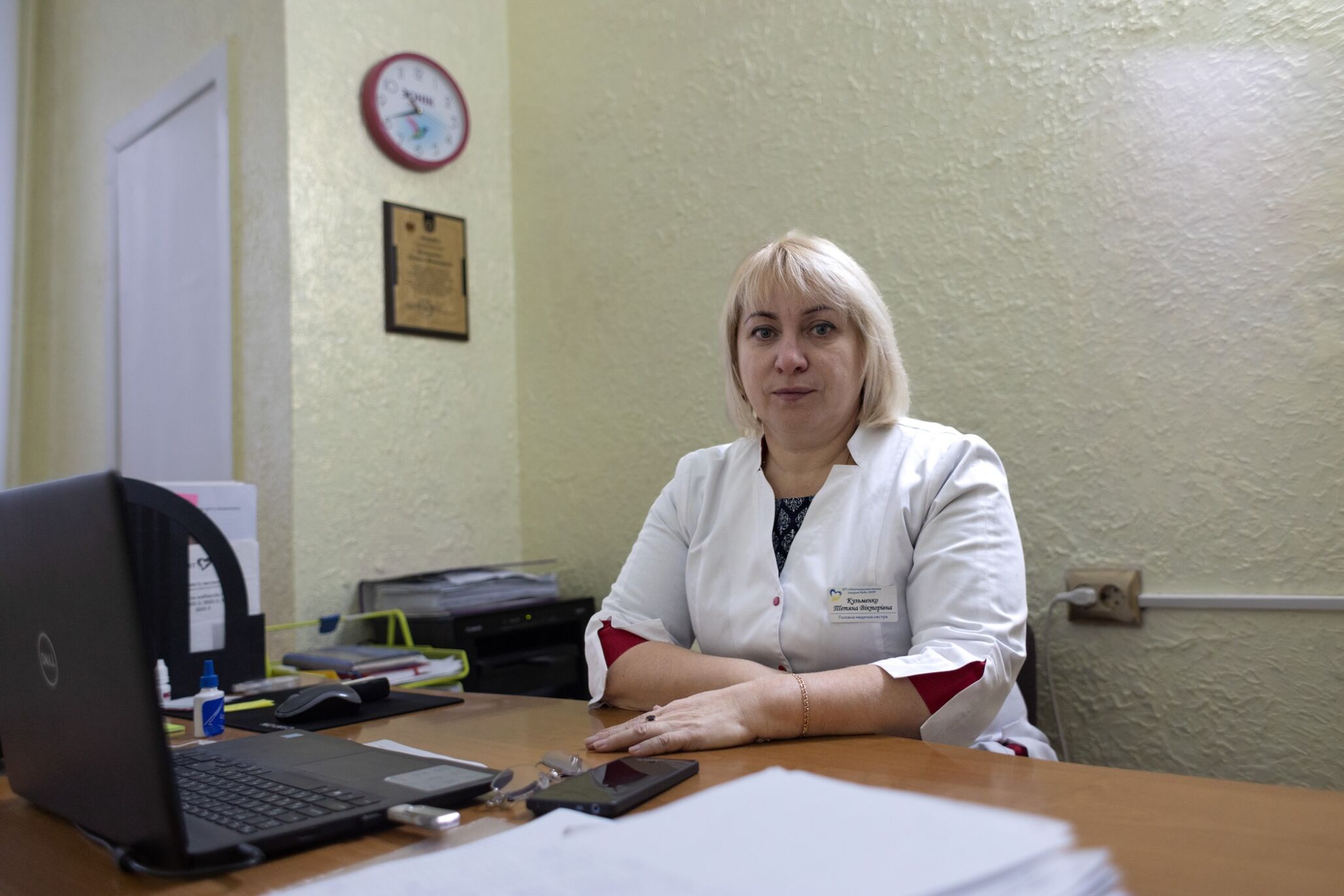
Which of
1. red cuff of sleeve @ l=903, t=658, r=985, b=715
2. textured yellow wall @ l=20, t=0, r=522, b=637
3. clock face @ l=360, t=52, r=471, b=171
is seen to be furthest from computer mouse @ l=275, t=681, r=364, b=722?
clock face @ l=360, t=52, r=471, b=171

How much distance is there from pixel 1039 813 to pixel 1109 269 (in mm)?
1368

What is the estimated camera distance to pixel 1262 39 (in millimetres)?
1691

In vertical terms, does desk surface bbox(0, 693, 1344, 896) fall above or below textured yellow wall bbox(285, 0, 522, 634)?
below

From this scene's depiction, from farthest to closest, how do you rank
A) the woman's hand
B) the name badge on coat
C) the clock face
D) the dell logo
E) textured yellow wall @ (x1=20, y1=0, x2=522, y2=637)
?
the clock face
textured yellow wall @ (x1=20, y1=0, x2=522, y2=637)
the name badge on coat
the woman's hand
the dell logo

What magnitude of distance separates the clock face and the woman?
1442 millimetres

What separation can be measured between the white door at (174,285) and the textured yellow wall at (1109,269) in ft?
4.32

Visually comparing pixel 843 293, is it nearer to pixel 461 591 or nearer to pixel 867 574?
pixel 867 574

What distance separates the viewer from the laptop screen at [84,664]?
656 mm

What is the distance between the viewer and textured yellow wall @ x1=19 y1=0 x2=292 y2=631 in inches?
101

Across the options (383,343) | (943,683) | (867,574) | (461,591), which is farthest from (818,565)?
(383,343)

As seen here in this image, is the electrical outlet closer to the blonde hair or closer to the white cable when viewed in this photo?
the white cable

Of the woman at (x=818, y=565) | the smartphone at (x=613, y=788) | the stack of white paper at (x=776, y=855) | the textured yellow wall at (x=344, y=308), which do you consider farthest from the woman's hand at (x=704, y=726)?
the textured yellow wall at (x=344, y=308)

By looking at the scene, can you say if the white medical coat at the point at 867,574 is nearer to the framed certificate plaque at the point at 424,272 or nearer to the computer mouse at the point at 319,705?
the computer mouse at the point at 319,705

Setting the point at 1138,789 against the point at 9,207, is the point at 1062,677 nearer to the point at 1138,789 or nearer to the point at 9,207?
the point at 1138,789
